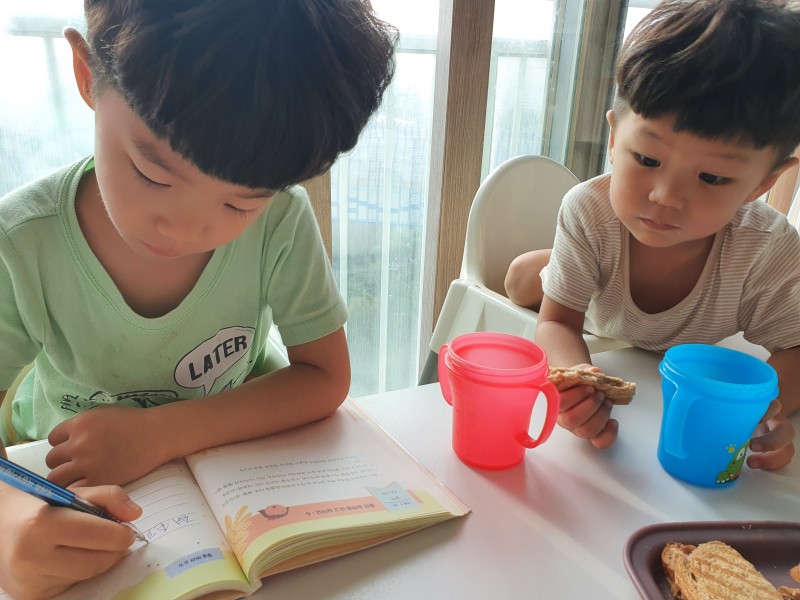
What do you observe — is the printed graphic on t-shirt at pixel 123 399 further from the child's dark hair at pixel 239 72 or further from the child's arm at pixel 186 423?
the child's dark hair at pixel 239 72

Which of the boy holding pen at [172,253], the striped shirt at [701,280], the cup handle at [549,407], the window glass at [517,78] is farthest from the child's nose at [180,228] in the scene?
the window glass at [517,78]

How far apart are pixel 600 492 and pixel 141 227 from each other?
19.5 inches

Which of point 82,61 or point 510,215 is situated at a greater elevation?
point 82,61

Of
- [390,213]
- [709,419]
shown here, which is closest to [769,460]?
[709,419]

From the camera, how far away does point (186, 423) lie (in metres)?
0.58

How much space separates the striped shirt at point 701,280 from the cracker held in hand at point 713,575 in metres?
0.48

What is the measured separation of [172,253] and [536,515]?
411mm

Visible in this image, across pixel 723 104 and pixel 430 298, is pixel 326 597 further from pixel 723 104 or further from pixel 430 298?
pixel 430 298

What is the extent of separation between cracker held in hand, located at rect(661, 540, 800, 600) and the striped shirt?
476 mm

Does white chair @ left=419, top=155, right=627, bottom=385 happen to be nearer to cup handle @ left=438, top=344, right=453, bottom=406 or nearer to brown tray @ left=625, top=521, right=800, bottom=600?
cup handle @ left=438, top=344, right=453, bottom=406

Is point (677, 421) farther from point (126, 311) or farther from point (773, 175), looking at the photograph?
point (126, 311)

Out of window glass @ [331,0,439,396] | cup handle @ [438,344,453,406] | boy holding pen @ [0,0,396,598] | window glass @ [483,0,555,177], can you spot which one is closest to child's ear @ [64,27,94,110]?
boy holding pen @ [0,0,396,598]

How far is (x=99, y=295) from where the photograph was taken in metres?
0.65

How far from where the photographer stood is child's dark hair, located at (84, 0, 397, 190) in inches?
17.2
